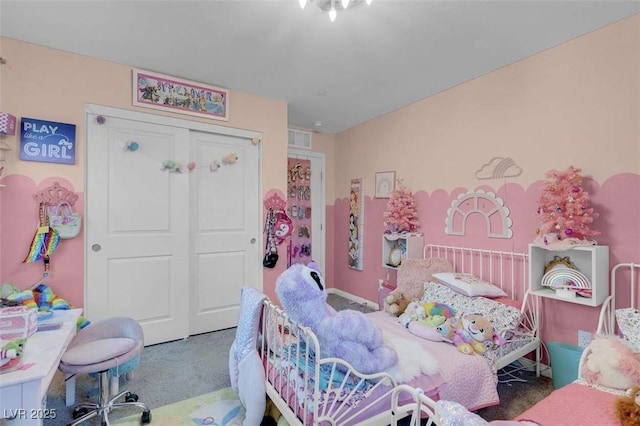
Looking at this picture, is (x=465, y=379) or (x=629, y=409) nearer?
(x=629, y=409)

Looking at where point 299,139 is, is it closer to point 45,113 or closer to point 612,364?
point 45,113

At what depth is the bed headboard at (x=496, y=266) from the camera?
2482 mm

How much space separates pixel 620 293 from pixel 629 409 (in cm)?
118

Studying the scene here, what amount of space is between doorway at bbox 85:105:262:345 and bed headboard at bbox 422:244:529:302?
6.75ft

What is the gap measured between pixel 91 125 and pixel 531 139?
360cm

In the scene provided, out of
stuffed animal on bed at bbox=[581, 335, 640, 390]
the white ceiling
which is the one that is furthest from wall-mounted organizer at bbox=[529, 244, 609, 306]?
the white ceiling

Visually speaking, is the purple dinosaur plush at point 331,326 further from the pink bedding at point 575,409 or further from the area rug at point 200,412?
the area rug at point 200,412

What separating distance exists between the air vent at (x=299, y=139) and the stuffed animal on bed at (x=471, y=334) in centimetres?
305

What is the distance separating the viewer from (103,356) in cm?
167

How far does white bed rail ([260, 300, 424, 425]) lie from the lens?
4.35 ft

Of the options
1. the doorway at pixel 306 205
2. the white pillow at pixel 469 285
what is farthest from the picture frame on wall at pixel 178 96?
the white pillow at pixel 469 285

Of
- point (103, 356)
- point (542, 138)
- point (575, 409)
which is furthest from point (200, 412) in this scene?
point (542, 138)

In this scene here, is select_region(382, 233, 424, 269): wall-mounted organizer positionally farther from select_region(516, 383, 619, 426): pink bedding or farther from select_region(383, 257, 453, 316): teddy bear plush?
select_region(516, 383, 619, 426): pink bedding

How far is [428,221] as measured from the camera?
10.7ft
